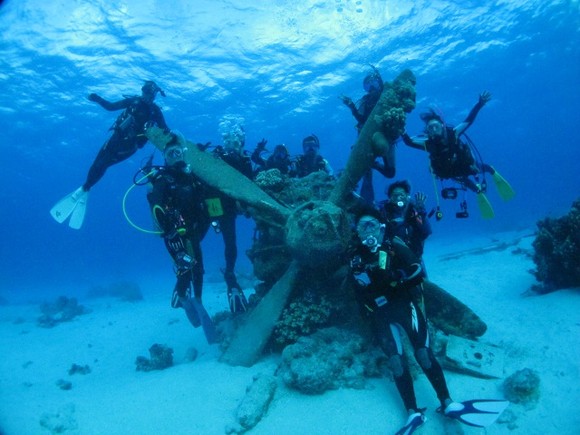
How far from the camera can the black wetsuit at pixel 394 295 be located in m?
4.96

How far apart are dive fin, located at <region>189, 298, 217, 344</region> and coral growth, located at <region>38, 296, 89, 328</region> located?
1038cm

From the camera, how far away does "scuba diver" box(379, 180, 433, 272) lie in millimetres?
6434

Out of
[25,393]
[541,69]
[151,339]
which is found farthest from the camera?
[541,69]

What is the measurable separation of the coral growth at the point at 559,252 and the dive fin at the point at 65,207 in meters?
11.7

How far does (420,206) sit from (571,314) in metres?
3.39

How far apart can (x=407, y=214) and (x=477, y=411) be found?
3343 millimetres

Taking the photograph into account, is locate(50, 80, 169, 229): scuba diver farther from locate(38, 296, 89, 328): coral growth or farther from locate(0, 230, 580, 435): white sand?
locate(38, 296, 89, 328): coral growth

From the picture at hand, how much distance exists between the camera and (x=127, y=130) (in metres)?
9.57

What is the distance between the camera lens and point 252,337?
20.4 ft

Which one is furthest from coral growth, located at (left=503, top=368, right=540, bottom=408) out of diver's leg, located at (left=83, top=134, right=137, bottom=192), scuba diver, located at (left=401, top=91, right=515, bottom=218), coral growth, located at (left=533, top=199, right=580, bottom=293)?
diver's leg, located at (left=83, top=134, right=137, bottom=192)

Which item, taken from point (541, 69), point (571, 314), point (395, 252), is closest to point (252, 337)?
point (395, 252)

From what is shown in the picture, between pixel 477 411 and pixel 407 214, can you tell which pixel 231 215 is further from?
pixel 477 411

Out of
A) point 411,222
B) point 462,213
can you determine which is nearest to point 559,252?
point 462,213

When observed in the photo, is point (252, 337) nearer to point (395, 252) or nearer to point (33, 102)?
point (395, 252)
